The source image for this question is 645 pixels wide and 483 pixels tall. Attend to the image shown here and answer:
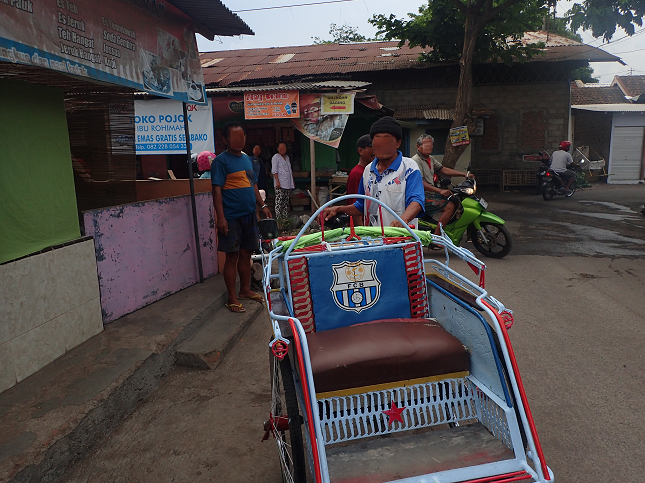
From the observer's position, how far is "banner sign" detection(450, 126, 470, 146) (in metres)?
11.7

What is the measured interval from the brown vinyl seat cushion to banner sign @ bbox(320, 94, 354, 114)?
8.42m

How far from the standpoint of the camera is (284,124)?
13.2 metres

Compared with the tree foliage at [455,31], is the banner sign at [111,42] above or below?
below

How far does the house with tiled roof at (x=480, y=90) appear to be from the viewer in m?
15.5

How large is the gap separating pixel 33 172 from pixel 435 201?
5422 millimetres

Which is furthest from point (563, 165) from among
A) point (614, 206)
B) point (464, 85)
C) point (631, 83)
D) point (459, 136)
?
point (631, 83)

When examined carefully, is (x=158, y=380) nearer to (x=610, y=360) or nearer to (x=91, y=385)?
(x=91, y=385)

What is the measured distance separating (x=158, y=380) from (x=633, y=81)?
34565 millimetres

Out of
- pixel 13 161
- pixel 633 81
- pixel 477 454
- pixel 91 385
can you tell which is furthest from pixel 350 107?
pixel 633 81

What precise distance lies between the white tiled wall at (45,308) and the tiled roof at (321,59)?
435 inches

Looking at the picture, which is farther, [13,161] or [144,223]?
[144,223]

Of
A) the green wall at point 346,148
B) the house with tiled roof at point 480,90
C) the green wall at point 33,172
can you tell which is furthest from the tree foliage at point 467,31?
the green wall at point 33,172

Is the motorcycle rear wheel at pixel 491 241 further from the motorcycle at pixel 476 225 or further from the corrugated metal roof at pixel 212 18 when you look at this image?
the corrugated metal roof at pixel 212 18

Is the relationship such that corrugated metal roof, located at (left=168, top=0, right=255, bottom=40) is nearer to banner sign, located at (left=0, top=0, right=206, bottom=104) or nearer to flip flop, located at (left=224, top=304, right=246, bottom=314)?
banner sign, located at (left=0, top=0, right=206, bottom=104)
